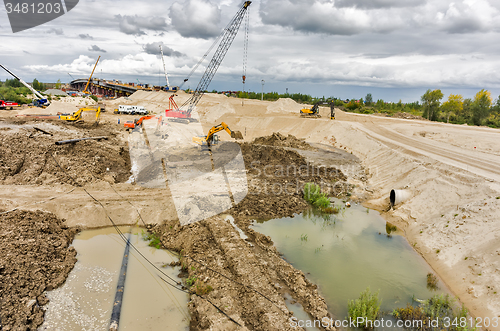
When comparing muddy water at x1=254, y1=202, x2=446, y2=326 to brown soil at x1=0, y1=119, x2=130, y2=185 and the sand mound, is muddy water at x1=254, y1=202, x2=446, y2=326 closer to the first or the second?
brown soil at x1=0, y1=119, x2=130, y2=185

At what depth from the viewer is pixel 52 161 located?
1980 centimetres

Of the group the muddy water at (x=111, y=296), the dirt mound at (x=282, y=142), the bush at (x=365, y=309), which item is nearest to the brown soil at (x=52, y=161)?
the muddy water at (x=111, y=296)

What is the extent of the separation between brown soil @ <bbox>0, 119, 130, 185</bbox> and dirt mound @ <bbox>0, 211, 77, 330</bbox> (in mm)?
5390

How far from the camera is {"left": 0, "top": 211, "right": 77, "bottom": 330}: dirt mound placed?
28.0 feet

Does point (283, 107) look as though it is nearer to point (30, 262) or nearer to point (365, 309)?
point (365, 309)

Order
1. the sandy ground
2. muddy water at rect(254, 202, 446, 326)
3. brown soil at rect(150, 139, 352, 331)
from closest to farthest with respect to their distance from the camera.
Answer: brown soil at rect(150, 139, 352, 331), muddy water at rect(254, 202, 446, 326), the sandy ground

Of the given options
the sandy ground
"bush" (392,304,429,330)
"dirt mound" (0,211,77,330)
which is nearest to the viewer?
"dirt mound" (0,211,77,330)

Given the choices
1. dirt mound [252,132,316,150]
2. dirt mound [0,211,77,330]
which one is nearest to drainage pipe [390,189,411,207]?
dirt mound [252,132,316,150]

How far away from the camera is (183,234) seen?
13.8m

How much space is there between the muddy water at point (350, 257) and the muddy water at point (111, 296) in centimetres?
574

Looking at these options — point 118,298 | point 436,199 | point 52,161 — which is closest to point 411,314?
point 436,199

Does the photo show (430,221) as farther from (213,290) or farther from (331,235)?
(213,290)

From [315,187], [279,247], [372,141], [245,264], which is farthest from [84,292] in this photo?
[372,141]

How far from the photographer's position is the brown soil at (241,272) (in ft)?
29.4
